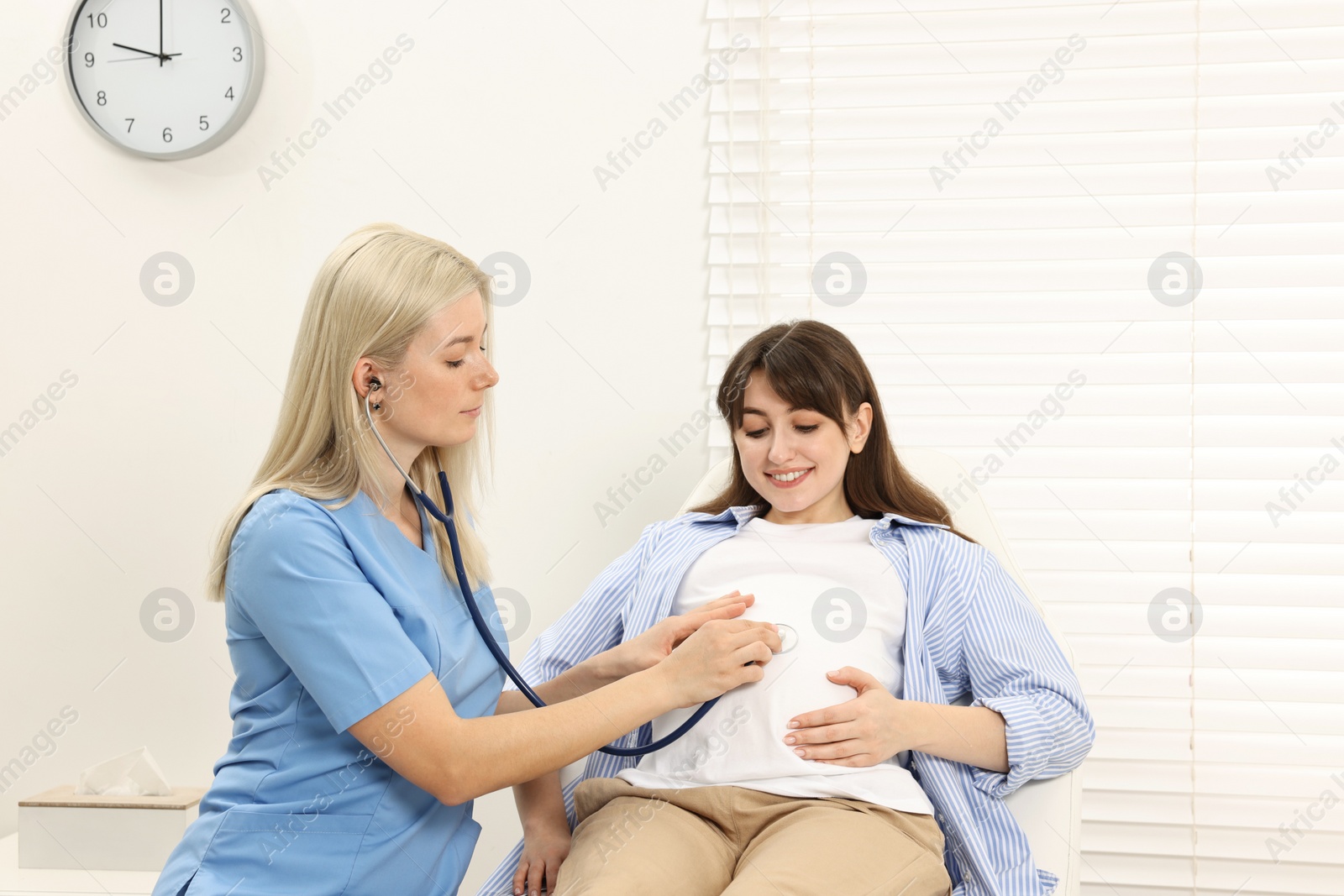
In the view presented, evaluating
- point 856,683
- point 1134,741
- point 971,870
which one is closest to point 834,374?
point 856,683

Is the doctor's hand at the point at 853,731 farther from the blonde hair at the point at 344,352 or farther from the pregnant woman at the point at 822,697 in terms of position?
the blonde hair at the point at 344,352

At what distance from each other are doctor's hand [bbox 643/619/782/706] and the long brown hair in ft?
1.17

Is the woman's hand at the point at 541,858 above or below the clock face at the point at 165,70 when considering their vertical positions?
below

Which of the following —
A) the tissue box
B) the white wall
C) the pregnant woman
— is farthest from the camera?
the white wall

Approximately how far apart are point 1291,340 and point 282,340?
71.1 inches

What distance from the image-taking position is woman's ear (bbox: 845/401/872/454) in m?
1.42

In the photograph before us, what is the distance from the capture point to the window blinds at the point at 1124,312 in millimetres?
1682

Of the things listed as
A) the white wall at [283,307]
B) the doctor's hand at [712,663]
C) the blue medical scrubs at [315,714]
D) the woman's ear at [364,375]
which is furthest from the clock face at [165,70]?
the doctor's hand at [712,663]

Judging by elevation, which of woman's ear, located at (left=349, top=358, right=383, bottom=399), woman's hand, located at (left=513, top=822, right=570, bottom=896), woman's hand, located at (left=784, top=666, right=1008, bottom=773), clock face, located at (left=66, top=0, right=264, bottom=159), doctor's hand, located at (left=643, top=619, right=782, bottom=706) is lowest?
woman's hand, located at (left=513, top=822, right=570, bottom=896)

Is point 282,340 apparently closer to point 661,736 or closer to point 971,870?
point 661,736

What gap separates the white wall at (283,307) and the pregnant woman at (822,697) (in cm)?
42

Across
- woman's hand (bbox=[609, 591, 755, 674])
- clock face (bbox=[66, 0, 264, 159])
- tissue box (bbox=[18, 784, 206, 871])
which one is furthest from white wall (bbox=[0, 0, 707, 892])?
woman's hand (bbox=[609, 591, 755, 674])

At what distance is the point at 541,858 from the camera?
4.02ft

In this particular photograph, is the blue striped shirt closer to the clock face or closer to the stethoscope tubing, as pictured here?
the stethoscope tubing
